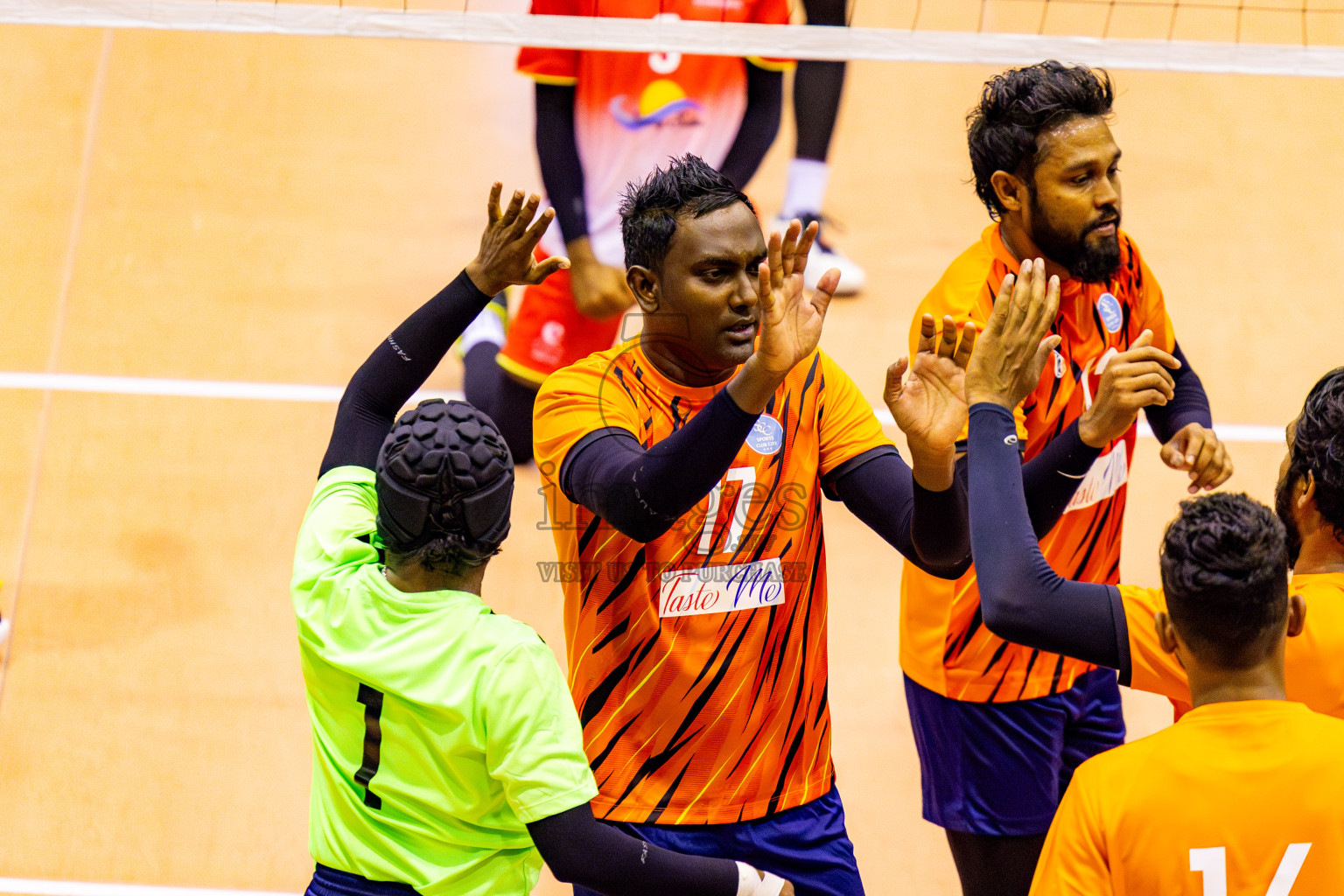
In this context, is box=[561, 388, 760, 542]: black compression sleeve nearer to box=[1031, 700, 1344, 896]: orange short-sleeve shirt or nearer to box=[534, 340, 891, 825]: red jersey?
box=[534, 340, 891, 825]: red jersey

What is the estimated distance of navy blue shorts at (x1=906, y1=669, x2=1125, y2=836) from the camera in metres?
3.66

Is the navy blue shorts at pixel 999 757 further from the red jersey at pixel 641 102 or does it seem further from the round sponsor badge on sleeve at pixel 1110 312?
the red jersey at pixel 641 102

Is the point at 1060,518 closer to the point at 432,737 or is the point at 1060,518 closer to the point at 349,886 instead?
the point at 432,737

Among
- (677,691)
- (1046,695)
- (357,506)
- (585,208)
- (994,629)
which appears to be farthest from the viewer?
(585,208)

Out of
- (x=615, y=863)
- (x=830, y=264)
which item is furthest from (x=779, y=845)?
(x=830, y=264)

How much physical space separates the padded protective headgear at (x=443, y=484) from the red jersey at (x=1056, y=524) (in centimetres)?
143

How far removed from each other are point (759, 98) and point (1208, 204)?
9.15 ft

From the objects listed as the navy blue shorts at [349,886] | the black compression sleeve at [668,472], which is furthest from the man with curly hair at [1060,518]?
the navy blue shorts at [349,886]

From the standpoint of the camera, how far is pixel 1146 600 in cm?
265

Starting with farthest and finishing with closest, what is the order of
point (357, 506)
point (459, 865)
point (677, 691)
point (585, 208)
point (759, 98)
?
point (759, 98) → point (585, 208) → point (677, 691) → point (357, 506) → point (459, 865)

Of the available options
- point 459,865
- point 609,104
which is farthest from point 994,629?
point 609,104

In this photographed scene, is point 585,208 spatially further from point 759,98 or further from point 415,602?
point 415,602

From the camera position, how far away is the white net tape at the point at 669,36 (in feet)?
18.5

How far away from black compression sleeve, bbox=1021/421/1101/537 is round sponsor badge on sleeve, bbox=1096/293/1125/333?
1.96 feet
